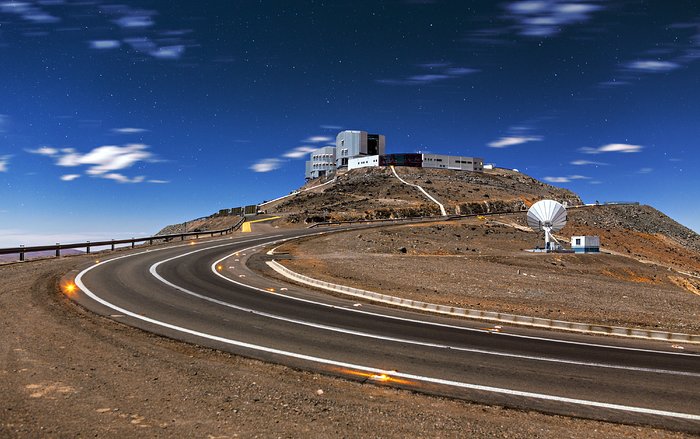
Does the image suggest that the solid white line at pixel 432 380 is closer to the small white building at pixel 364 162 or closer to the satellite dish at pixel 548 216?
the satellite dish at pixel 548 216

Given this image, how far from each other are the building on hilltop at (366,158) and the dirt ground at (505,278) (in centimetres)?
9503

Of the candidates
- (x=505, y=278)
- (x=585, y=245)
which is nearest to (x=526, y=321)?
(x=505, y=278)

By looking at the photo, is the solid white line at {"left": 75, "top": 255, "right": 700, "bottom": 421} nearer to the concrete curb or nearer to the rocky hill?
the concrete curb

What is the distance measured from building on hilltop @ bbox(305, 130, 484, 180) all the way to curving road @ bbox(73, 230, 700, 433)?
126m

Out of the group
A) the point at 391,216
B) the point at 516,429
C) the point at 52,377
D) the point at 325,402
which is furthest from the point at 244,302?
the point at 391,216

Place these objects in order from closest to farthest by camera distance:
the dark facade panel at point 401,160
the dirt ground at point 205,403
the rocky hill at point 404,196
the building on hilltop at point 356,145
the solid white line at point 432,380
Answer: the dirt ground at point 205,403, the solid white line at point 432,380, the rocky hill at point 404,196, the dark facade panel at point 401,160, the building on hilltop at point 356,145

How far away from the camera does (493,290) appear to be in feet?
65.0

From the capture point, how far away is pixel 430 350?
9.72m

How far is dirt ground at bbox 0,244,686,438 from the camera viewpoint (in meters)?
5.66

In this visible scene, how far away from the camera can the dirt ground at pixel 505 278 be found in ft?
52.2

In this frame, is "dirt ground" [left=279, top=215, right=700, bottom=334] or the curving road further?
"dirt ground" [left=279, top=215, right=700, bottom=334]

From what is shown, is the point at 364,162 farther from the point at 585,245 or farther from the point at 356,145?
the point at 585,245

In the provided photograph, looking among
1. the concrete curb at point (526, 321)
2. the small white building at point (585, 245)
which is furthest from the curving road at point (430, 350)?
the small white building at point (585, 245)

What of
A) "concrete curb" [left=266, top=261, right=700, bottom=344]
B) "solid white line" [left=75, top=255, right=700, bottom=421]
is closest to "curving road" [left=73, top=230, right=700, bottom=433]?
"solid white line" [left=75, top=255, right=700, bottom=421]
